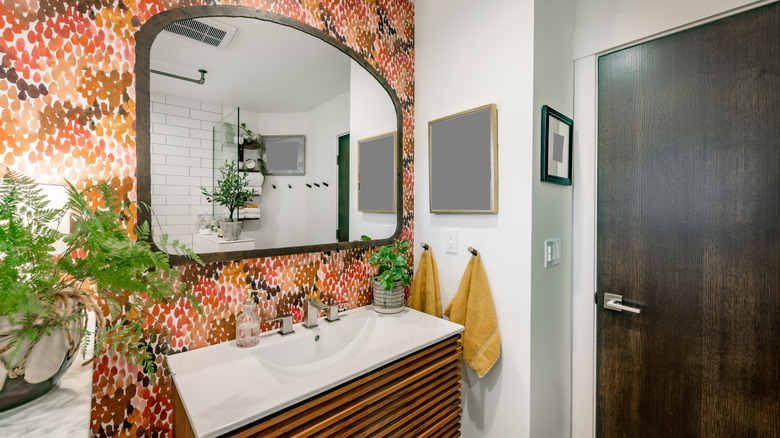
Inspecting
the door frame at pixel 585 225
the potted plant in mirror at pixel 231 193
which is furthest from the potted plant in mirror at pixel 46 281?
the door frame at pixel 585 225

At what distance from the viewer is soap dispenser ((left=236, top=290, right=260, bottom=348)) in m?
1.13

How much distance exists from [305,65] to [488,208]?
3.32 feet

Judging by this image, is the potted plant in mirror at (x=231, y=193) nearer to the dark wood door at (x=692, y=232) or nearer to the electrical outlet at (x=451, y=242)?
the electrical outlet at (x=451, y=242)

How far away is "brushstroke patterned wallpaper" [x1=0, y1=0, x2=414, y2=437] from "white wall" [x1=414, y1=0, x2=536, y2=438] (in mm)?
809

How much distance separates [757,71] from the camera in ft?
3.84

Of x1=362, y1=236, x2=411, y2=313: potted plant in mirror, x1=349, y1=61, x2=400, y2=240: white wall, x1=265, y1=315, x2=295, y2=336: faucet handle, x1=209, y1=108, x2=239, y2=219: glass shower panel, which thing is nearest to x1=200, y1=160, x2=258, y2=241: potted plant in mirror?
x1=209, y1=108, x2=239, y2=219: glass shower panel

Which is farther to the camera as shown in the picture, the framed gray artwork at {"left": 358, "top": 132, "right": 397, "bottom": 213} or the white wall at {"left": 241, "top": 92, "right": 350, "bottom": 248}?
the framed gray artwork at {"left": 358, "top": 132, "right": 397, "bottom": 213}

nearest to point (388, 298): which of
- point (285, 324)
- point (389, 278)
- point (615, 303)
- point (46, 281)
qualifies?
point (389, 278)

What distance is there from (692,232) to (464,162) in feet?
3.14

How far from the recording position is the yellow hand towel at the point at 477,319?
4.60 ft

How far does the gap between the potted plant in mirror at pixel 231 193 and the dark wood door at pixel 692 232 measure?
160 cm

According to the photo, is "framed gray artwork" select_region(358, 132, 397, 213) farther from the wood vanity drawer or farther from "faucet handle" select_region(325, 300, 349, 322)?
the wood vanity drawer

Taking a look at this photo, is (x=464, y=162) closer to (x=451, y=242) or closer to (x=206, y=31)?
(x=451, y=242)

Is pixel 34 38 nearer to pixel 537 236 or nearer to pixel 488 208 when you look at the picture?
pixel 488 208
